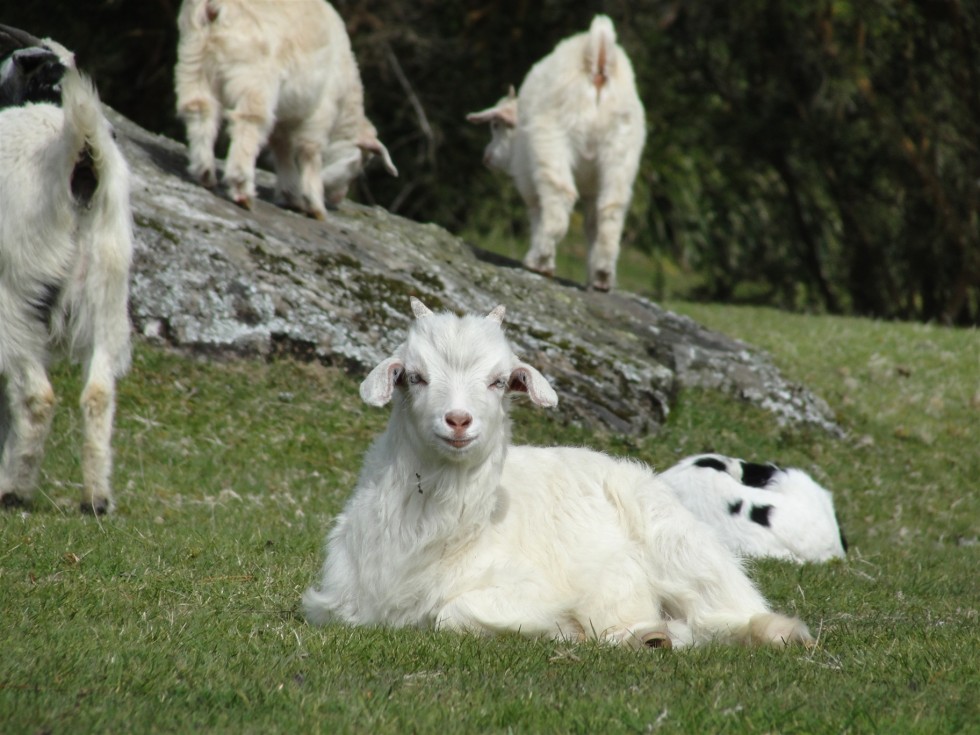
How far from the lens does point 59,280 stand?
753cm

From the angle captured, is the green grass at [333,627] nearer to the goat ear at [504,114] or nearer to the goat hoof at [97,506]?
the goat hoof at [97,506]

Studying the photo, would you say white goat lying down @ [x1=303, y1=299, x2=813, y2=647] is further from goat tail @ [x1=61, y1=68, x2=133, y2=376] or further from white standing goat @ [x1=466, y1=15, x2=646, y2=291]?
white standing goat @ [x1=466, y1=15, x2=646, y2=291]

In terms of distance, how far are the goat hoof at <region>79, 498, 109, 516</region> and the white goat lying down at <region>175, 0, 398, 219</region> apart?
189 inches

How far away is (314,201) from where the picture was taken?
12930mm

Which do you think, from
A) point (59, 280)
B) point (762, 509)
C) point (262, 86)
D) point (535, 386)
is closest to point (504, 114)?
point (262, 86)

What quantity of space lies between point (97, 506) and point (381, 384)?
3.14 metres

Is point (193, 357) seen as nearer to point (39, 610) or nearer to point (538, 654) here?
point (39, 610)

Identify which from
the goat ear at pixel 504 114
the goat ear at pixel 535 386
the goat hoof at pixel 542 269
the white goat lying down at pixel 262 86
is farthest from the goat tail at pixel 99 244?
the goat ear at pixel 504 114

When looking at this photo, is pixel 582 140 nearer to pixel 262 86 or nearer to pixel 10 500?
pixel 262 86

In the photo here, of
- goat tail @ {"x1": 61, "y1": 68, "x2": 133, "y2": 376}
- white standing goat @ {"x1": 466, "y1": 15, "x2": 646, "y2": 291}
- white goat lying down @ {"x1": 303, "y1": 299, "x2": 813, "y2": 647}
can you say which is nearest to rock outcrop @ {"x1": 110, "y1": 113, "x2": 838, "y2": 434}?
white standing goat @ {"x1": 466, "y1": 15, "x2": 646, "y2": 291}

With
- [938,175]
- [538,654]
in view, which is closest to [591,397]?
[538,654]

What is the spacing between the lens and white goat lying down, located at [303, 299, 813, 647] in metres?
5.36

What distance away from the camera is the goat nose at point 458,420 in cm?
520

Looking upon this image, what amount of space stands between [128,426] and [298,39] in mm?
4518
